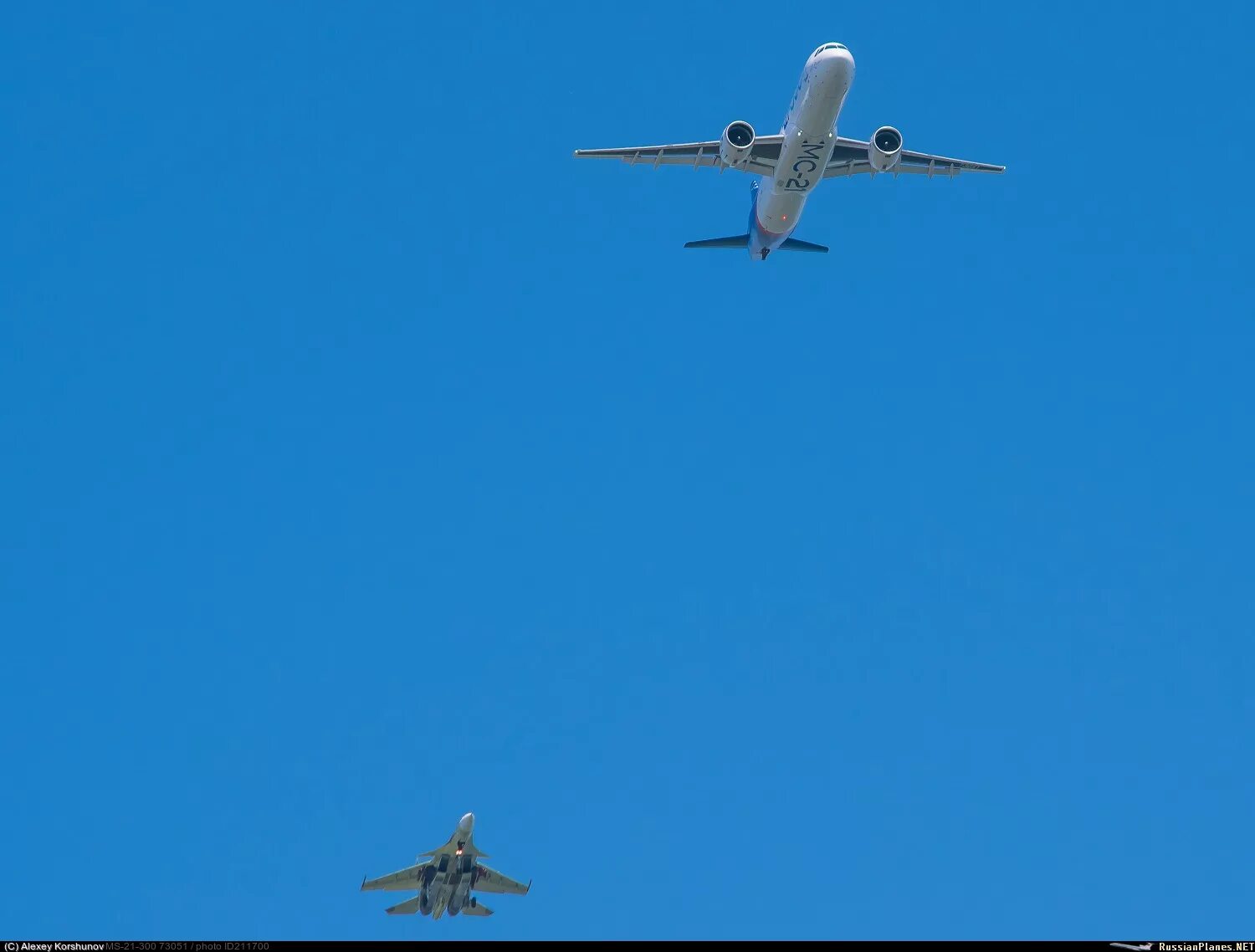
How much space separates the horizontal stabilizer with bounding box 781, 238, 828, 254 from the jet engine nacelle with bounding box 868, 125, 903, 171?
5.09m

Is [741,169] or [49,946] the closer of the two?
[49,946]

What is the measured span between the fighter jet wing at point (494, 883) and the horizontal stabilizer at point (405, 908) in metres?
2.27

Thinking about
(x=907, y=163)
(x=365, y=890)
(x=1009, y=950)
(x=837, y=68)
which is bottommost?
(x=1009, y=950)

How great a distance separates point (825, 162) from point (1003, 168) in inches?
412

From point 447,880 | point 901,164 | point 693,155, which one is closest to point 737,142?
point 693,155

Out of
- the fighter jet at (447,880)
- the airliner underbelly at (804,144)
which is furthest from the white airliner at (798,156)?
the fighter jet at (447,880)

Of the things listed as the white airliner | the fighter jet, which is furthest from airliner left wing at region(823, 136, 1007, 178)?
the fighter jet

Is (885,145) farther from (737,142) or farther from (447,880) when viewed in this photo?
(447,880)

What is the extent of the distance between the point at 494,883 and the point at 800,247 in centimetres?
2687

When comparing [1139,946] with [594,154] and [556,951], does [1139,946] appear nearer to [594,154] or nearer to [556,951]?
[556,951]

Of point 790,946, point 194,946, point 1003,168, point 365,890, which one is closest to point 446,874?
point 365,890

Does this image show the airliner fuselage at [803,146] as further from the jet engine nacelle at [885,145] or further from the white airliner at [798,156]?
the jet engine nacelle at [885,145]

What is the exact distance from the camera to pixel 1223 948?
37.5 meters

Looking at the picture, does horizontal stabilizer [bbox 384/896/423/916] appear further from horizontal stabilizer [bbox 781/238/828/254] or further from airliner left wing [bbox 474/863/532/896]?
horizontal stabilizer [bbox 781/238/828/254]
